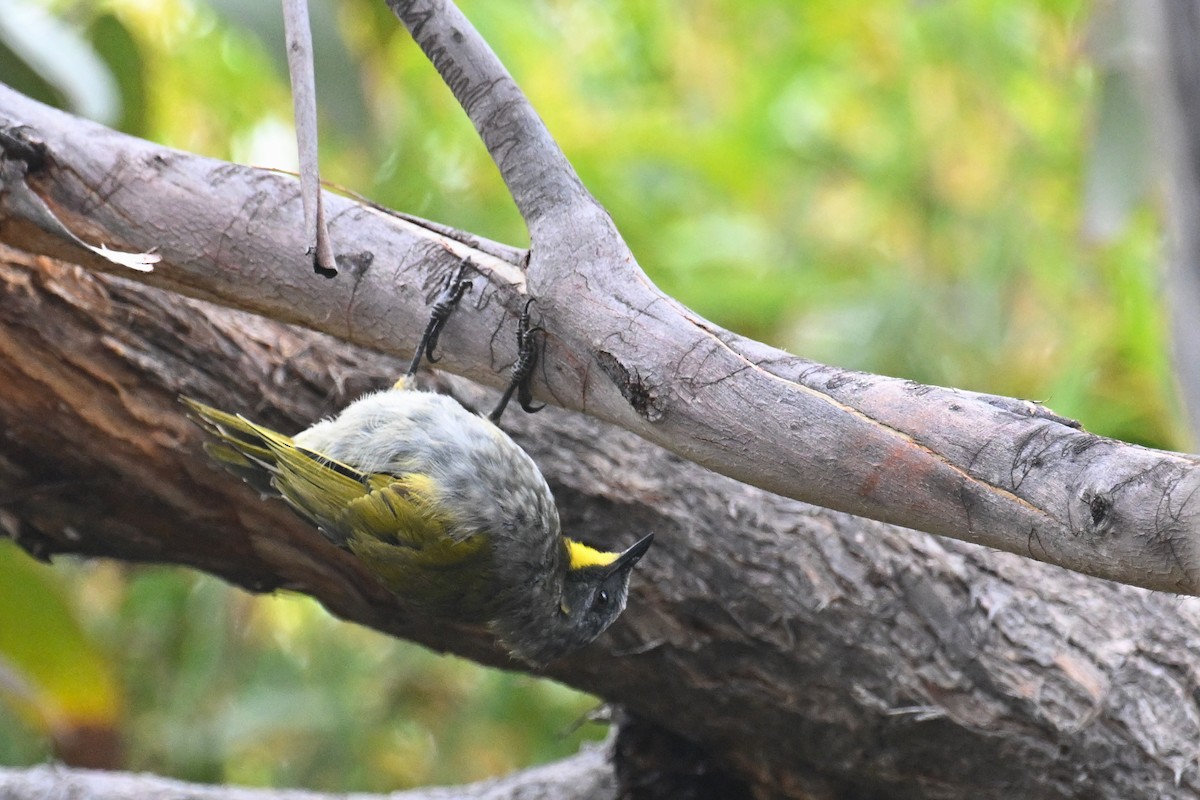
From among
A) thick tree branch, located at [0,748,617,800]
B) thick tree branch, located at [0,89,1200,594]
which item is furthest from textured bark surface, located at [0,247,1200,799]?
thick tree branch, located at [0,748,617,800]

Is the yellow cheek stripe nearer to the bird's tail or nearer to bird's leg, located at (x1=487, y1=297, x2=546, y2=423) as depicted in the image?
bird's leg, located at (x1=487, y1=297, x2=546, y2=423)

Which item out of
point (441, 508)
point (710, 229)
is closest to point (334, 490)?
point (441, 508)

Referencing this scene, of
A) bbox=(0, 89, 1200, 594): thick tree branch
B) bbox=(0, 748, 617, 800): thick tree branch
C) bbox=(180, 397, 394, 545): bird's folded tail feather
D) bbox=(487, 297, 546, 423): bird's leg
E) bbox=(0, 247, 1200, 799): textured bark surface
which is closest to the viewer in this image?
bbox=(0, 89, 1200, 594): thick tree branch

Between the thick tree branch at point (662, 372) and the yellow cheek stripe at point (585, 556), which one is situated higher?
the thick tree branch at point (662, 372)

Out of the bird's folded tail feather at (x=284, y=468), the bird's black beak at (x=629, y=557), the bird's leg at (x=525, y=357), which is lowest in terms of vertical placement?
the bird's folded tail feather at (x=284, y=468)

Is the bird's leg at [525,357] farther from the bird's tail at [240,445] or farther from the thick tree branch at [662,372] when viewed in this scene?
the bird's tail at [240,445]

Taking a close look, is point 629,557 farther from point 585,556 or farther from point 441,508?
point 441,508

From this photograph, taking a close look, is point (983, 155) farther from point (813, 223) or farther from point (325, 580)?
point (325, 580)

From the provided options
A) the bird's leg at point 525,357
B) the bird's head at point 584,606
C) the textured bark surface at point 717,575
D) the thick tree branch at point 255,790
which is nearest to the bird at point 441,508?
the bird's head at point 584,606
